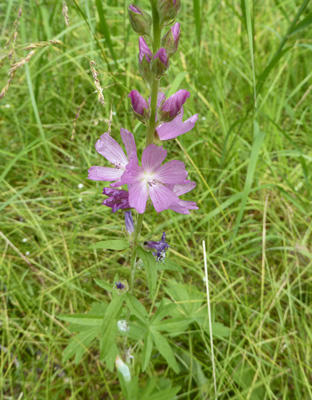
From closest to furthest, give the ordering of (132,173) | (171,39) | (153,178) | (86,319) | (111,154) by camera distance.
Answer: (171,39), (132,173), (153,178), (111,154), (86,319)

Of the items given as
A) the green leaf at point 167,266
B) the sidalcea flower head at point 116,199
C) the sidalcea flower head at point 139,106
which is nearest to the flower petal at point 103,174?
the sidalcea flower head at point 116,199

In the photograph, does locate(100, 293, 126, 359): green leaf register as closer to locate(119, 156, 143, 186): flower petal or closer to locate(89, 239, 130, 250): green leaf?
locate(89, 239, 130, 250): green leaf

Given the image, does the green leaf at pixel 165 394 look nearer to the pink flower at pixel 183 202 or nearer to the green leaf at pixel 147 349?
the green leaf at pixel 147 349

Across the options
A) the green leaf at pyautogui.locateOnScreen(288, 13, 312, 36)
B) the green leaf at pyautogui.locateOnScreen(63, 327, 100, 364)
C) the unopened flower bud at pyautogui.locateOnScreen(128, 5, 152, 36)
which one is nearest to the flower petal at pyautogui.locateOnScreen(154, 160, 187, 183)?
the unopened flower bud at pyautogui.locateOnScreen(128, 5, 152, 36)

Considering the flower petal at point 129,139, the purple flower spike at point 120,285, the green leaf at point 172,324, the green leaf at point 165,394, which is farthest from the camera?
the green leaf at point 172,324

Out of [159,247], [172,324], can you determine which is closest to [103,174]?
[159,247]

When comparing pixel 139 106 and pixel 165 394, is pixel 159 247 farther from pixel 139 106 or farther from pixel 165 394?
pixel 165 394

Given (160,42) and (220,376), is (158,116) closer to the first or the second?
(160,42)

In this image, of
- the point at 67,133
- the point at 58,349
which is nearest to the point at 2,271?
the point at 58,349
